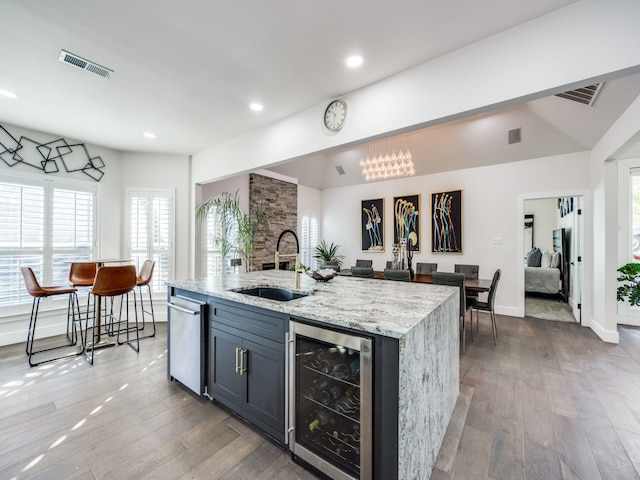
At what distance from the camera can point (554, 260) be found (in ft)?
21.7

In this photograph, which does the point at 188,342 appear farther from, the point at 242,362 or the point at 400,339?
the point at 400,339

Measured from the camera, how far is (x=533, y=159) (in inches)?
185

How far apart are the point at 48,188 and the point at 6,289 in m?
1.41

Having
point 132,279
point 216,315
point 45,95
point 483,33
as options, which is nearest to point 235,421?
point 216,315

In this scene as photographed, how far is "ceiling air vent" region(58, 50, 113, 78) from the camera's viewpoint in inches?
86.2

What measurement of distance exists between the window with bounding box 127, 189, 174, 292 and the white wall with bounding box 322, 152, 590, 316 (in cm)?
455

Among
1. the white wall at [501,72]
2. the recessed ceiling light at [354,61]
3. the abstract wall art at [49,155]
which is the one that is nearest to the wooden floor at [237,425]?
the white wall at [501,72]

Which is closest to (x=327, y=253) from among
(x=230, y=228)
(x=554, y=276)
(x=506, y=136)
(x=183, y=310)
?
(x=230, y=228)

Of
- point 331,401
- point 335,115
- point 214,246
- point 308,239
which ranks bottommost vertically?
point 331,401

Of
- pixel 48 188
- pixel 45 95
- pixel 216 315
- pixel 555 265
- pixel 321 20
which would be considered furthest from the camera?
pixel 555 265

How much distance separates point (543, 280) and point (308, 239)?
17.9ft

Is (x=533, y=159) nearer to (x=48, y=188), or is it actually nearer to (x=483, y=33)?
(x=483, y=33)

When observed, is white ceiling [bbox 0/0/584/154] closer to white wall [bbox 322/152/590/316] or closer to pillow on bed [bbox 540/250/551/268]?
white wall [bbox 322/152/590/316]

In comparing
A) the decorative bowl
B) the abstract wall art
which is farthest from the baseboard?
the abstract wall art
